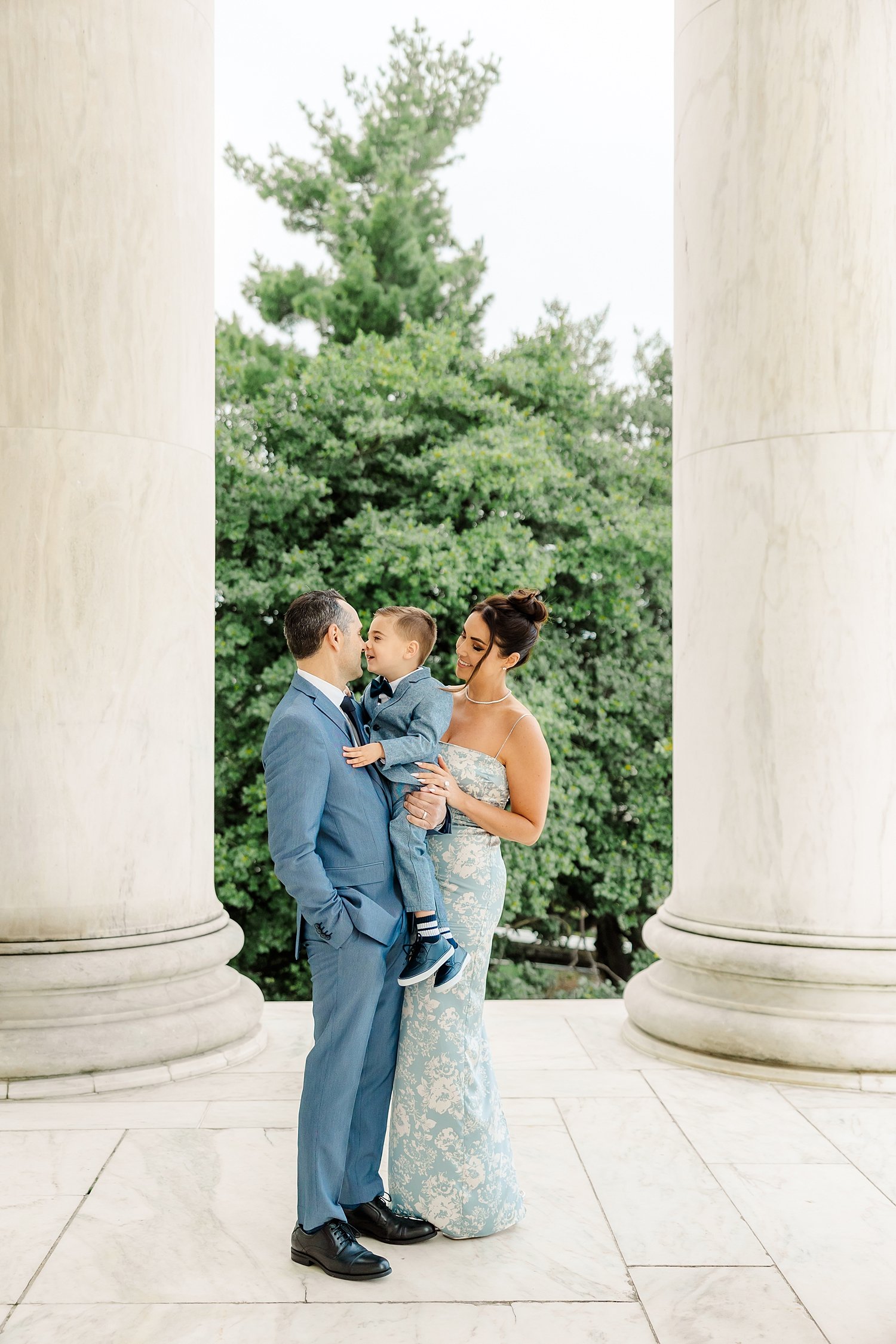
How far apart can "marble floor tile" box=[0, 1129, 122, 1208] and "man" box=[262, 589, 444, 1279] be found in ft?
12.9

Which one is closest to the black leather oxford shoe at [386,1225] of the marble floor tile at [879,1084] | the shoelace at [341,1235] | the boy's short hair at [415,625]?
the shoelace at [341,1235]

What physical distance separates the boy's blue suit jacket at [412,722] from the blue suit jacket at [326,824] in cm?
34

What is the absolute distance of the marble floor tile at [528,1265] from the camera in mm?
11750

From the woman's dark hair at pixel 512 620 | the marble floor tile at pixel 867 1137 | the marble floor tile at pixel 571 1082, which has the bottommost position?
the marble floor tile at pixel 571 1082

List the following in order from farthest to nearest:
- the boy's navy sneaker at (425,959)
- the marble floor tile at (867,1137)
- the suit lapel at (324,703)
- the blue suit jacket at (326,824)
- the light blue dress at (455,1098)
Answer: the marble floor tile at (867,1137) → the light blue dress at (455,1098) → the boy's navy sneaker at (425,959) → the suit lapel at (324,703) → the blue suit jacket at (326,824)

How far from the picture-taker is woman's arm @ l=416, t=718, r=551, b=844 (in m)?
13.5

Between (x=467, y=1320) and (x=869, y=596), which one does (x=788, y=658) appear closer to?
(x=869, y=596)

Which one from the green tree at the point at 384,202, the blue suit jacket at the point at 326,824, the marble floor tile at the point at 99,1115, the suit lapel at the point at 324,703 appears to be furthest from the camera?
the green tree at the point at 384,202

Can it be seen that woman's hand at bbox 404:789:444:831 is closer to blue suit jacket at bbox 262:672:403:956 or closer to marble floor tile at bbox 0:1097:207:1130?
blue suit jacket at bbox 262:672:403:956

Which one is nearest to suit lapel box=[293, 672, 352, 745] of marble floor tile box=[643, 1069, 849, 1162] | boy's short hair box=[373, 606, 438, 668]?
boy's short hair box=[373, 606, 438, 668]

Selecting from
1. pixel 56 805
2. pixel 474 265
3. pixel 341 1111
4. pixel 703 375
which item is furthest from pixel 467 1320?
pixel 474 265

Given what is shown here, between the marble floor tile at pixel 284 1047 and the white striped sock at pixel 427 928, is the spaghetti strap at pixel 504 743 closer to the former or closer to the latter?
the white striped sock at pixel 427 928

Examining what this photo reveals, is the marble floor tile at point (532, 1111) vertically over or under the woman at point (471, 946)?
under

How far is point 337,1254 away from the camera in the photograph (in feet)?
39.5
